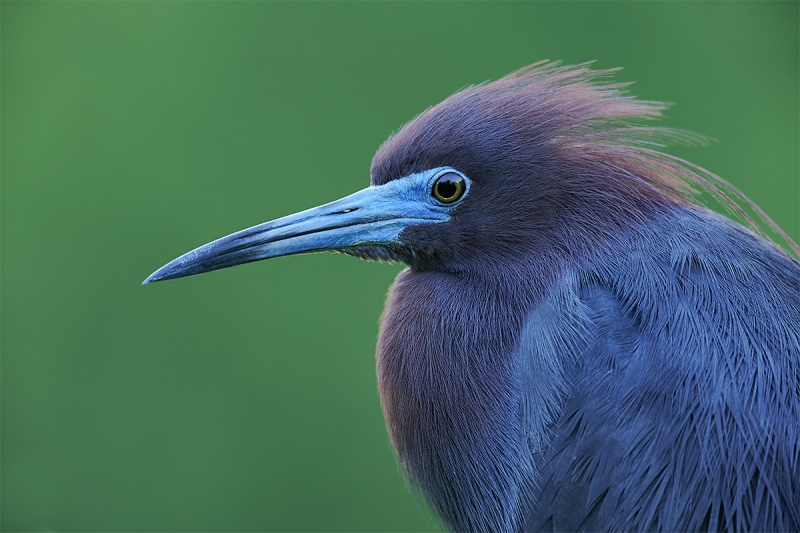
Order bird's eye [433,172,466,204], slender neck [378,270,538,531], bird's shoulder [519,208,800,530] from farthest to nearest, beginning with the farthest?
bird's eye [433,172,466,204] → slender neck [378,270,538,531] → bird's shoulder [519,208,800,530]

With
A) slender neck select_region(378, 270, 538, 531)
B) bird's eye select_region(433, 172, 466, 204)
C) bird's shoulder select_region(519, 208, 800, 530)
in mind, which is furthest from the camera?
bird's eye select_region(433, 172, 466, 204)

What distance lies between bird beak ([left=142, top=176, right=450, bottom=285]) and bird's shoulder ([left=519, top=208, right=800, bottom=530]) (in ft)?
1.67

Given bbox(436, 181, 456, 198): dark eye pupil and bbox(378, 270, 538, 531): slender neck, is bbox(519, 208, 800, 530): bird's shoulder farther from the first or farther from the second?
bbox(436, 181, 456, 198): dark eye pupil

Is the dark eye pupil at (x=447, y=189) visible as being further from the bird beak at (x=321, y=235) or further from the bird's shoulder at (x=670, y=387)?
the bird's shoulder at (x=670, y=387)

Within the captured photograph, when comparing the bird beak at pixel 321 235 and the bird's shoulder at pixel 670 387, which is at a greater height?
the bird beak at pixel 321 235

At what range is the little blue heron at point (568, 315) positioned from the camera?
190 cm

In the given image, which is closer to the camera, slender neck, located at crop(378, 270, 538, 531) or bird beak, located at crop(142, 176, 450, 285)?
slender neck, located at crop(378, 270, 538, 531)

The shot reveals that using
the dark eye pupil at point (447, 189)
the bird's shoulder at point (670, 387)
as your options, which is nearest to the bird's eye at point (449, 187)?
the dark eye pupil at point (447, 189)

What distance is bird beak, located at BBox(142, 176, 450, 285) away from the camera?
2.41 m

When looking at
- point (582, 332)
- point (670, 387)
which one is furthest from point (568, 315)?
point (670, 387)

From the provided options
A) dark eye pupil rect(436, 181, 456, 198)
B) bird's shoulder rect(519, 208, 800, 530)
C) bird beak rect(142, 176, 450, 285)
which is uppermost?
dark eye pupil rect(436, 181, 456, 198)

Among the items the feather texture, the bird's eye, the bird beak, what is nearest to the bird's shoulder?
the feather texture

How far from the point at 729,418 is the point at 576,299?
47cm

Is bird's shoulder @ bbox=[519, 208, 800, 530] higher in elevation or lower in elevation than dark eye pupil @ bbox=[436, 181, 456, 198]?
lower
